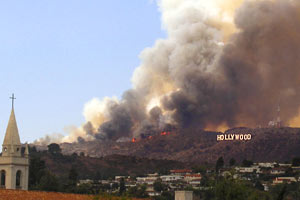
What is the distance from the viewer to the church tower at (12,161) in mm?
72312

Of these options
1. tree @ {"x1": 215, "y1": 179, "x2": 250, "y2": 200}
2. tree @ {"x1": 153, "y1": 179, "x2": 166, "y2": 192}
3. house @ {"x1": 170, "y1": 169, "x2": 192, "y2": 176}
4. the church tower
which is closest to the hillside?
house @ {"x1": 170, "y1": 169, "x2": 192, "y2": 176}

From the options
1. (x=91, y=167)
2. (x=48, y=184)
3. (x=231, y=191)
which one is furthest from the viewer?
(x=91, y=167)

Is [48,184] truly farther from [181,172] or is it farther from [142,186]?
[181,172]

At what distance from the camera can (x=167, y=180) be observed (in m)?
168

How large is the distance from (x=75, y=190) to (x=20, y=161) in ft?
95.7

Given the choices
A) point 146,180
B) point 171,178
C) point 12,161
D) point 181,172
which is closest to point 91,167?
point 181,172

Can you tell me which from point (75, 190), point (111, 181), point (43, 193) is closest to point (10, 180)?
point (43, 193)

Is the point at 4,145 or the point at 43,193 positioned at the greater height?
the point at 4,145

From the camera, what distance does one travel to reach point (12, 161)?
72.8 meters

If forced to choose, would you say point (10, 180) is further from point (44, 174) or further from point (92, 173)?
point (92, 173)

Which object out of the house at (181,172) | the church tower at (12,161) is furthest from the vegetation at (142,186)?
the church tower at (12,161)

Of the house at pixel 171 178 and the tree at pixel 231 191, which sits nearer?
the tree at pixel 231 191

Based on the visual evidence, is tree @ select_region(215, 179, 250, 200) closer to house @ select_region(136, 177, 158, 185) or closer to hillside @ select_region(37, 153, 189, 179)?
house @ select_region(136, 177, 158, 185)

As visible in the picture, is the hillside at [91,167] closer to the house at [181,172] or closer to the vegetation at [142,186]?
the vegetation at [142,186]
